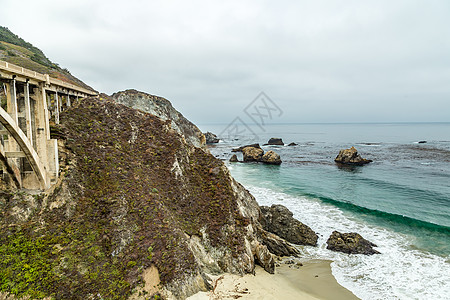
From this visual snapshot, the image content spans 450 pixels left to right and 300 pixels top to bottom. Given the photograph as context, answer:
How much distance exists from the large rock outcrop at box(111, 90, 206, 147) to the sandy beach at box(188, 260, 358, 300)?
28.0m

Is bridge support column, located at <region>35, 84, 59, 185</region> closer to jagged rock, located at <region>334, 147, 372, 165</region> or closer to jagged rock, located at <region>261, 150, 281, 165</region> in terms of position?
jagged rock, located at <region>261, 150, 281, 165</region>

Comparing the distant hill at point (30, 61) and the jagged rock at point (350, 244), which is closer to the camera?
the jagged rock at point (350, 244)

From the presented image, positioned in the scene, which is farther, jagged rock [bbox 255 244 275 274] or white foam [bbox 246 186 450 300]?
jagged rock [bbox 255 244 275 274]

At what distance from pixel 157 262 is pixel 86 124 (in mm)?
12379

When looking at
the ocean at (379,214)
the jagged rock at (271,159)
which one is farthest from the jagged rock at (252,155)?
the ocean at (379,214)

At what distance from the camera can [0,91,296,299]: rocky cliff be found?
991cm

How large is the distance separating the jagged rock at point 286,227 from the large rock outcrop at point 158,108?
2238 cm

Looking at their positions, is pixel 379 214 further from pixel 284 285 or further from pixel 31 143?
pixel 31 143

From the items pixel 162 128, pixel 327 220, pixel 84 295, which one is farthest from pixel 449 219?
pixel 84 295

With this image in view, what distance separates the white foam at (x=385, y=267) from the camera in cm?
1407

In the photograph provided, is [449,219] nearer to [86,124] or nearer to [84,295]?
[84,295]

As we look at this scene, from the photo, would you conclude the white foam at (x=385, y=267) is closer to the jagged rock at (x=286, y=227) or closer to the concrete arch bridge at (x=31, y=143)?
the jagged rock at (x=286, y=227)

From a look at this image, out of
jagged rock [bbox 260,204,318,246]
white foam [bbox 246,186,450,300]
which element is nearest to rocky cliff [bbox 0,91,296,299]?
jagged rock [bbox 260,204,318,246]

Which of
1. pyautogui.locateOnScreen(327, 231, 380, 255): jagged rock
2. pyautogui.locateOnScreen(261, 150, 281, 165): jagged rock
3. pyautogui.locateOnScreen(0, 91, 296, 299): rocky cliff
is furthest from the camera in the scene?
pyautogui.locateOnScreen(261, 150, 281, 165): jagged rock
